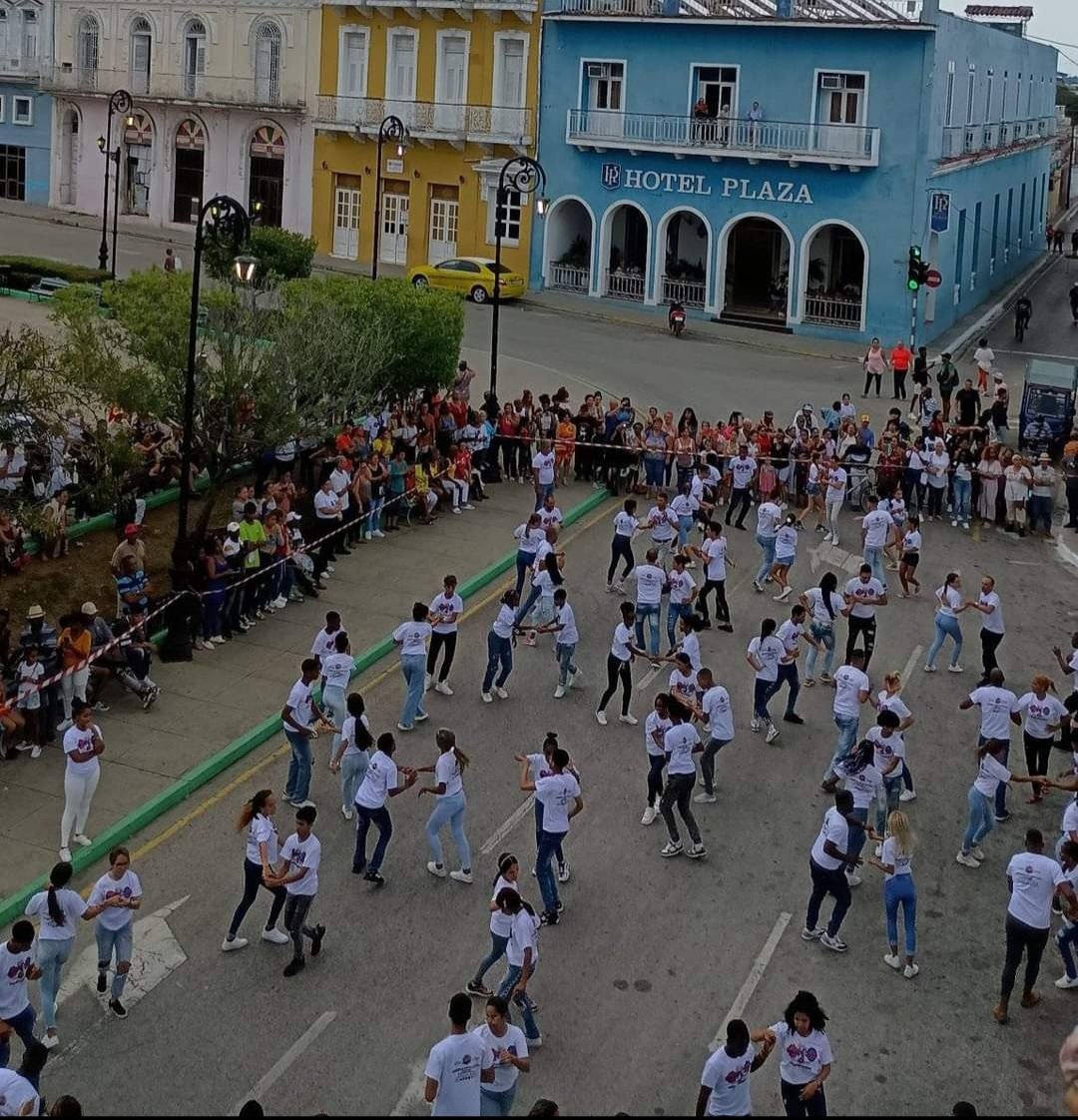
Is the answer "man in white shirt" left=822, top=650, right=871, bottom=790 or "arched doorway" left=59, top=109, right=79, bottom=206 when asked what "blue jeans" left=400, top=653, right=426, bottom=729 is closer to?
"man in white shirt" left=822, top=650, right=871, bottom=790

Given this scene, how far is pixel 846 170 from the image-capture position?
39969mm

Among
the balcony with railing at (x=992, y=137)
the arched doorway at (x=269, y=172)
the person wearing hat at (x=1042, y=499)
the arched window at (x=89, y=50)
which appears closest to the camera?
the person wearing hat at (x=1042, y=499)

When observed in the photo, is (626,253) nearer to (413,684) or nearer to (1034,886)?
(413,684)

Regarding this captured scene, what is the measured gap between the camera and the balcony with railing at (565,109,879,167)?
3956 centimetres

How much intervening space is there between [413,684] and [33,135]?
45371 millimetres

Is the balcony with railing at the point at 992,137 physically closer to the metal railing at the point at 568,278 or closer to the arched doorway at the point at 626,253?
the arched doorway at the point at 626,253

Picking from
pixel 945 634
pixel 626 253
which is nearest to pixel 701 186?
pixel 626 253

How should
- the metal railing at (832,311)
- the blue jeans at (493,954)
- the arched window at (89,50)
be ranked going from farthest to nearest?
1. the arched window at (89,50)
2. the metal railing at (832,311)
3. the blue jeans at (493,954)

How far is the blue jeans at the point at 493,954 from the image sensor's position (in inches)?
442

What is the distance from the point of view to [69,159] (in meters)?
54.8

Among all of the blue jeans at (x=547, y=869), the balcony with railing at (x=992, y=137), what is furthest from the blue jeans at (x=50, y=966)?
the balcony with railing at (x=992, y=137)

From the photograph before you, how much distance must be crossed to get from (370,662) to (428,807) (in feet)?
12.7

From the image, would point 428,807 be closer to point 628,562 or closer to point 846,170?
point 628,562

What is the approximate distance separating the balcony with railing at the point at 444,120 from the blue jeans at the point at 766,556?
26.5 m
